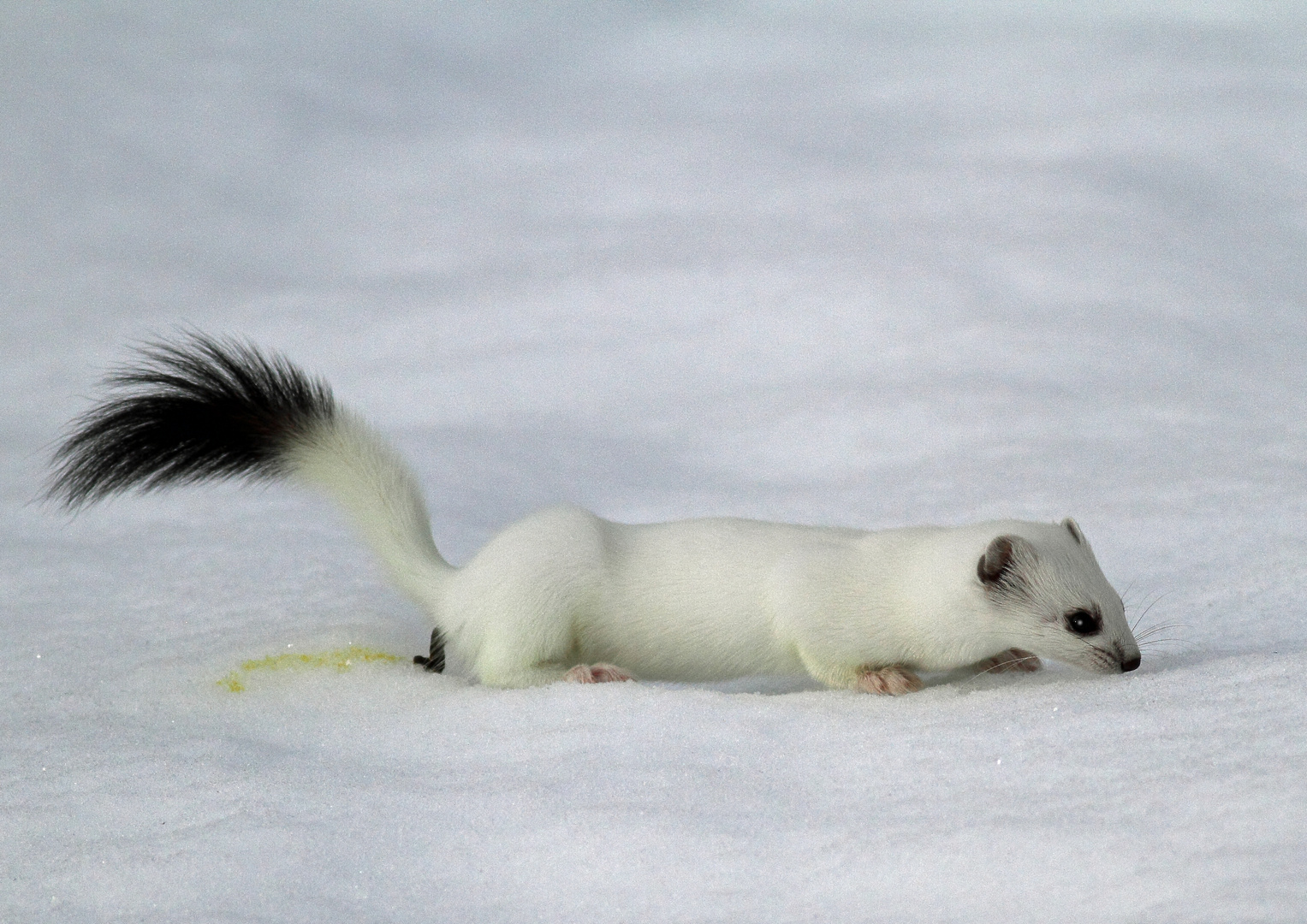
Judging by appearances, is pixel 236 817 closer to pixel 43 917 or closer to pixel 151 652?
pixel 43 917

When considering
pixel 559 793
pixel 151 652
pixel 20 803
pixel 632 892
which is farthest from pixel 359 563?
pixel 632 892

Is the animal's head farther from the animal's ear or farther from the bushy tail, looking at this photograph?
the bushy tail

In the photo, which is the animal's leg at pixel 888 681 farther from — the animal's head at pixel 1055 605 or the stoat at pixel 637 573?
the animal's head at pixel 1055 605

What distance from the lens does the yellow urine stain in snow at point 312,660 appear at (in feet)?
10.4

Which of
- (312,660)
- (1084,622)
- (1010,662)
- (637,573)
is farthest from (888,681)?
(312,660)

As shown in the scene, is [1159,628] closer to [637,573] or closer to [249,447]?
[637,573]

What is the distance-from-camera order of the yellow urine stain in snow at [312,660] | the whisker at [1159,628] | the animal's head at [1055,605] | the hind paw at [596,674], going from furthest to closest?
1. the yellow urine stain in snow at [312,660]
2. the whisker at [1159,628]
3. the hind paw at [596,674]
4. the animal's head at [1055,605]

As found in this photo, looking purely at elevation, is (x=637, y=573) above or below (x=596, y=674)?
above

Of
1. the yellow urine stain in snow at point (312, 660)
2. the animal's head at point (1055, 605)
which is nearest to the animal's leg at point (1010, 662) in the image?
the animal's head at point (1055, 605)

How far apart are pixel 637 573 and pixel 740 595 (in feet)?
0.79

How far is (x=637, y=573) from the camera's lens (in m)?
3.10

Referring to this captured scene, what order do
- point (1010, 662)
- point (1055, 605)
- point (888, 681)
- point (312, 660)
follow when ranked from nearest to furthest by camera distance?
point (1055, 605), point (888, 681), point (1010, 662), point (312, 660)

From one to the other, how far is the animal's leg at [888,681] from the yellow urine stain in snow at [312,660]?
1.11 metres

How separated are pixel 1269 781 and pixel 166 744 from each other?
192 centimetres
